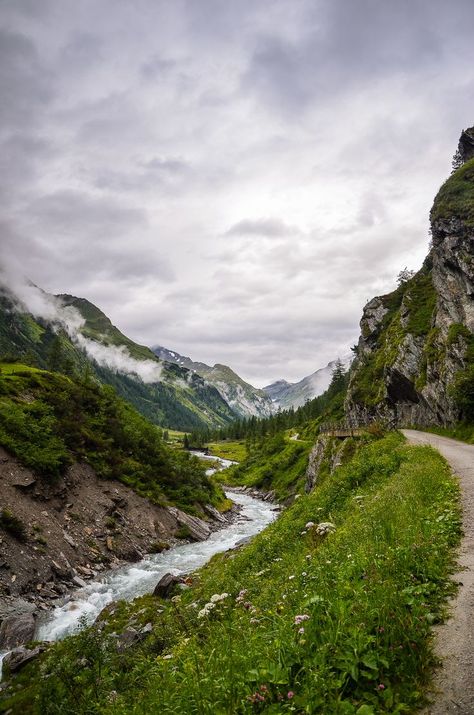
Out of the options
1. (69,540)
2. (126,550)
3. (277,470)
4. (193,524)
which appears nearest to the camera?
(69,540)

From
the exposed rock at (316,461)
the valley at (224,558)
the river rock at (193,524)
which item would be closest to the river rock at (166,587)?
the valley at (224,558)

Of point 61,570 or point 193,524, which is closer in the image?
point 61,570

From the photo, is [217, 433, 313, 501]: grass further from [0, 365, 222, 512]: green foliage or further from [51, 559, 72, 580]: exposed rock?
[51, 559, 72, 580]: exposed rock

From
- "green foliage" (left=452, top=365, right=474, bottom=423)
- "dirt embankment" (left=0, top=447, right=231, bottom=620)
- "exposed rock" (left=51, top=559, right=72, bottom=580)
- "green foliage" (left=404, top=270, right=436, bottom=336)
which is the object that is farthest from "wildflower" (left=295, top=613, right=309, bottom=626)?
"green foliage" (left=404, top=270, right=436, bottom=336)

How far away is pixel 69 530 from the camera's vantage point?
109 feet

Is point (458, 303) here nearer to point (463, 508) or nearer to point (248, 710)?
point (463, 508)

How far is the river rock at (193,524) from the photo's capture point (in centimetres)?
4512

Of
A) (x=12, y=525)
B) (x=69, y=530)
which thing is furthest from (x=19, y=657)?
(x=69, y=530)

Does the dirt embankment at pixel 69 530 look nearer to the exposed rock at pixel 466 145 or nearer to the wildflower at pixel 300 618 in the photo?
the wildflower at pixel 300 618

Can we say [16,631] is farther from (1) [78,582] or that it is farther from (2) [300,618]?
(2) [300,618]

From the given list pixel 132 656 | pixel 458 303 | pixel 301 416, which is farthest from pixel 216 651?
pixel 301 416

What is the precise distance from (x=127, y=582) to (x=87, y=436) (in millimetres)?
20650

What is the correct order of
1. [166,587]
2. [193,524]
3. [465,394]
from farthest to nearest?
[193,524] → [465,394] → [166,587]

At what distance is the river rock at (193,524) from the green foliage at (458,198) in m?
70.7
